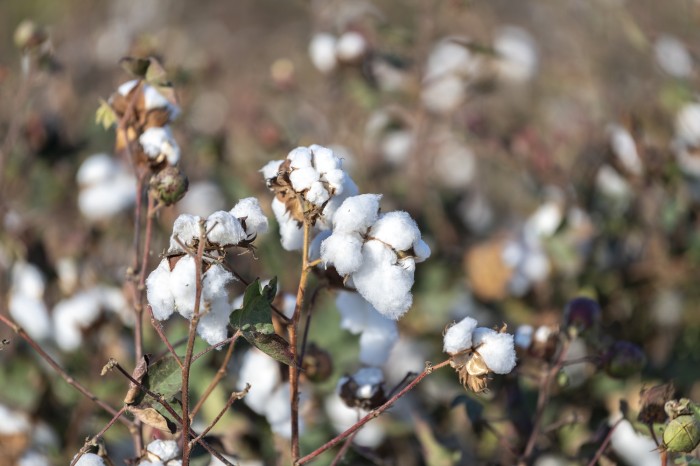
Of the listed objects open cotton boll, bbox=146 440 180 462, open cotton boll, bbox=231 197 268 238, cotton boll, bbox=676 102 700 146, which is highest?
open cotton boll, bbox=231 197 268 238

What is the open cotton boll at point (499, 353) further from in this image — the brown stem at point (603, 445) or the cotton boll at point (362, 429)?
the cotton boll at point (362, 429)

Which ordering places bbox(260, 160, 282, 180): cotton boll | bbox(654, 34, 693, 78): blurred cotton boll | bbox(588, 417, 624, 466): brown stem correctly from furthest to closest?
bbox(654, 34, 693, 78): blurred cotton boll < bbox(588, 417, 624, 466): brown stem < bbox(260, 160, 282, 180): cotton boll

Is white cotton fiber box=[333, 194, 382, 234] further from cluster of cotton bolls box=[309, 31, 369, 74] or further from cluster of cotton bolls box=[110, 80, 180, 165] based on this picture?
cluster of cotton bolls box=[309, 31, 369, 74]

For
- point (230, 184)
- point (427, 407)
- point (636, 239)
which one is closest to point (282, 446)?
point (427, 407)

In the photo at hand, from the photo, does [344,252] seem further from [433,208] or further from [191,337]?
[433,208]

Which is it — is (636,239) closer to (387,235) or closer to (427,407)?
(427,407)

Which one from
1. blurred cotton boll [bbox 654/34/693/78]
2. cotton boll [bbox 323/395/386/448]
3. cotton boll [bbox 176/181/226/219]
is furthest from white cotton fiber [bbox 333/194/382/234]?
blurred cotton boll [bbox 654/34/693/78]

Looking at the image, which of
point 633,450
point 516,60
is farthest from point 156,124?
point 516,60
